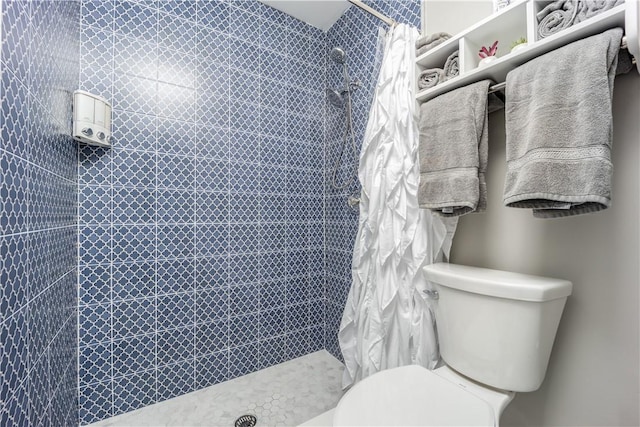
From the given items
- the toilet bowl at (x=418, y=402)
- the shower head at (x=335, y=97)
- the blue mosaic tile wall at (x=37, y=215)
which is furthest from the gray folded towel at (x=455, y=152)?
the blue mosaic tile wall at (x=37, y=215)

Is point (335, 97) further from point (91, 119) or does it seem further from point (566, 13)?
point (91, 119)

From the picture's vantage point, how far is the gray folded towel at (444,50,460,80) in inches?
41.8

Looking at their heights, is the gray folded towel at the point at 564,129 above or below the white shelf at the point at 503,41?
below

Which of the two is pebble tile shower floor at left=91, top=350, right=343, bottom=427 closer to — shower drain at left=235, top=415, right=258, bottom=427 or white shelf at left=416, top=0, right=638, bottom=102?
shower drain at left=235, top=415, right=258, bottom=427

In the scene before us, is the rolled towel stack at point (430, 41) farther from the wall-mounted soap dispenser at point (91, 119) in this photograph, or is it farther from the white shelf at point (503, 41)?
the wall-mounted soap dispenser at point (91, 119)

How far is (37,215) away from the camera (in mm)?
831

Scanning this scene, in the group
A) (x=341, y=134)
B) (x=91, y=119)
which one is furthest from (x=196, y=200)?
(x=341, y=134)

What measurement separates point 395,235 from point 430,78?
68 centimetres

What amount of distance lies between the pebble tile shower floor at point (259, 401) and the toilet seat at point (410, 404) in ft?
2.52

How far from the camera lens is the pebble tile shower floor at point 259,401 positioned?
140 centimetres

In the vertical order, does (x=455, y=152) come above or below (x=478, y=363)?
above

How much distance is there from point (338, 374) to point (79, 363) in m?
1.39

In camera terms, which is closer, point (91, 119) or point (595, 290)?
point (595, 290)

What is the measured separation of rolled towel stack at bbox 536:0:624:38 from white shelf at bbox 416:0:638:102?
0.07 ft
